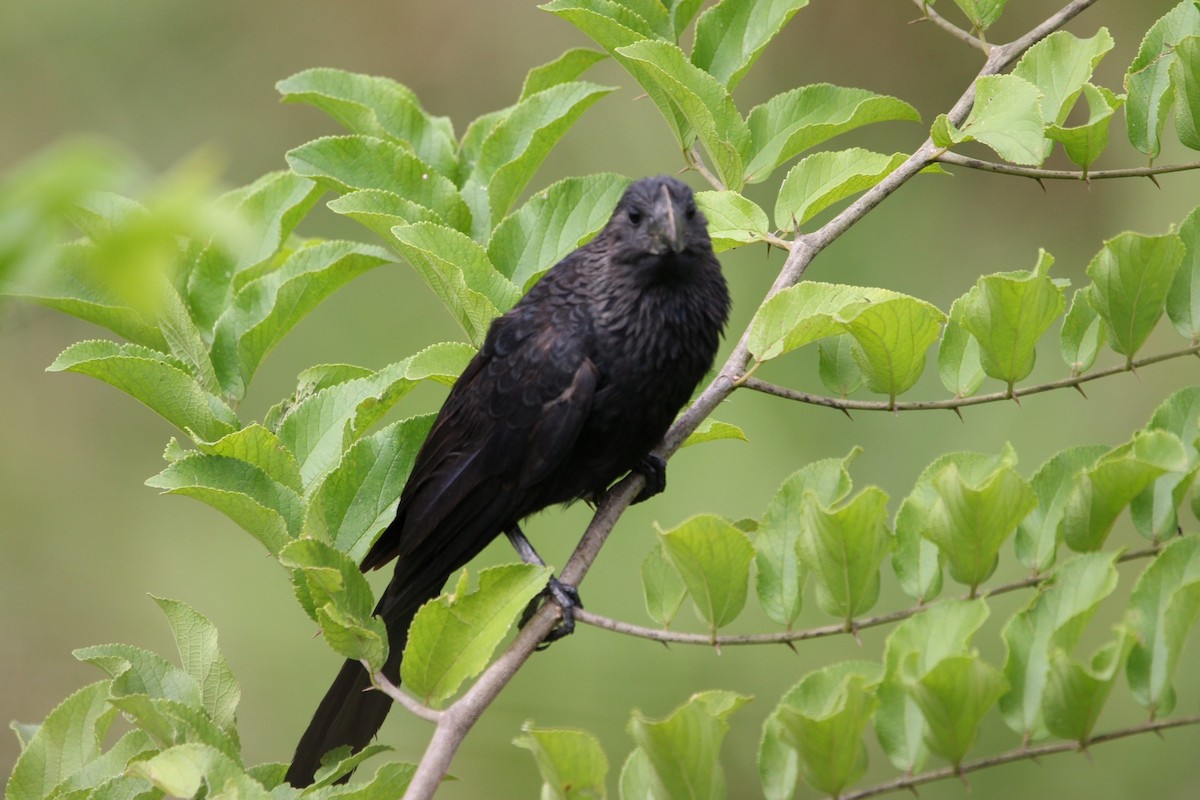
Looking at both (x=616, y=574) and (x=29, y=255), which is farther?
(x=616, y=574)

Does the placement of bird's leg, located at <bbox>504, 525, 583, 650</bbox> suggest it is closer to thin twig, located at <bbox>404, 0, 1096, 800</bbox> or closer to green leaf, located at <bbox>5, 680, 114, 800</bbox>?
thin twig, located at <bbox>404, 0, 1096, 800</bbox>

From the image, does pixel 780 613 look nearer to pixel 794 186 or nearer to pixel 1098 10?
pixel 794 186

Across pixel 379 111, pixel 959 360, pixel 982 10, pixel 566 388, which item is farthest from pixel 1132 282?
pixel 379 111

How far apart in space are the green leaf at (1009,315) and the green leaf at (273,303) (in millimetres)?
1168

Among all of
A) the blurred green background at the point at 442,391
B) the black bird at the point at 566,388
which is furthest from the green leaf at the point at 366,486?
the blurred green background at the point at 442,391

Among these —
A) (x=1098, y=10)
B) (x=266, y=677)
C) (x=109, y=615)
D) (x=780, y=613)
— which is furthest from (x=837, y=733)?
(x=109, y=615)

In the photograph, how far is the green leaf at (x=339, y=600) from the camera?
5.74ft

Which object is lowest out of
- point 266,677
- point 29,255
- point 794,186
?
point 266,677

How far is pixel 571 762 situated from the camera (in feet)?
5.37

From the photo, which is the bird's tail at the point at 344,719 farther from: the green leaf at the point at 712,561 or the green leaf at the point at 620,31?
the green leaf at the point at 620,31

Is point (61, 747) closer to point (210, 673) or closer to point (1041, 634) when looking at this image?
point (210, 673)

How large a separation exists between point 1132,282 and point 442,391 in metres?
2.79

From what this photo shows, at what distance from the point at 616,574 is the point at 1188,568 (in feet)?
8.67

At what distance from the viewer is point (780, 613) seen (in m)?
1.83
